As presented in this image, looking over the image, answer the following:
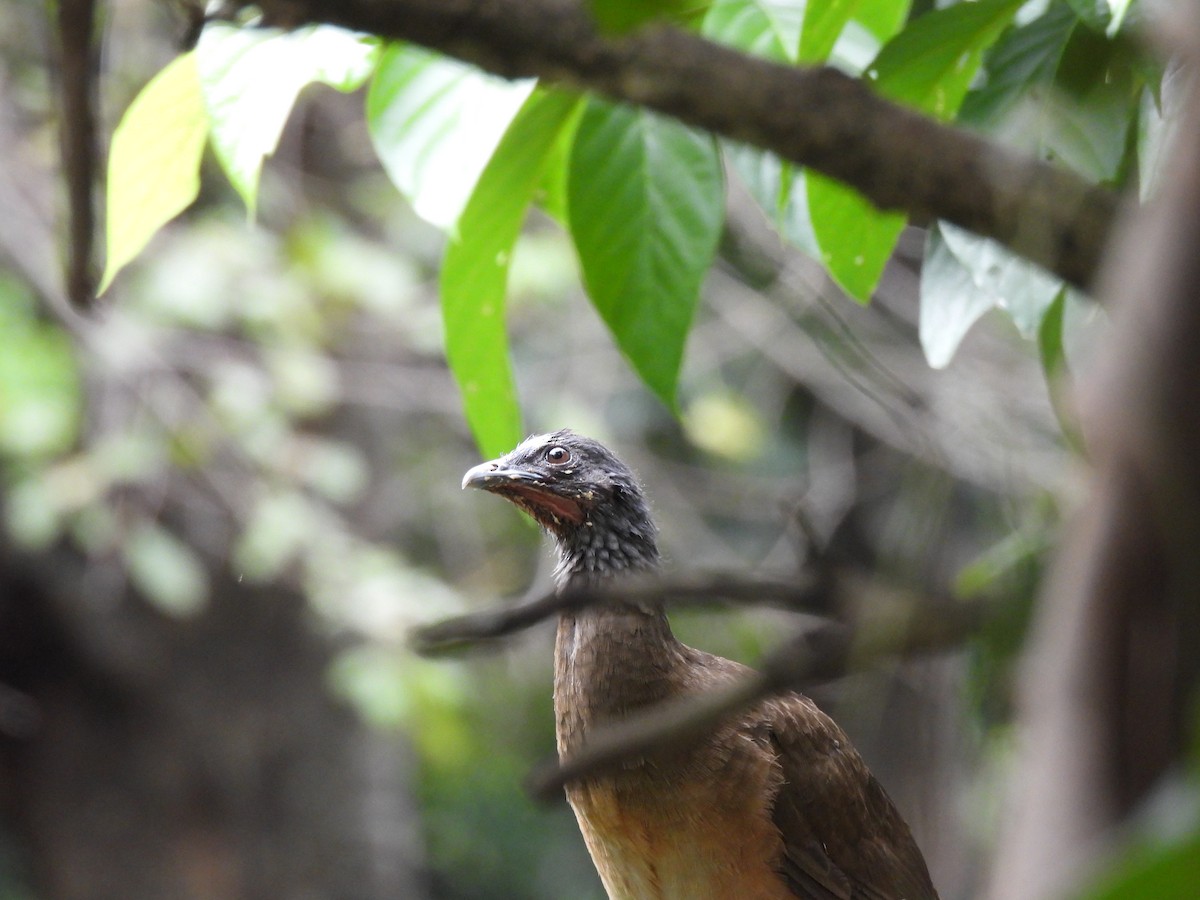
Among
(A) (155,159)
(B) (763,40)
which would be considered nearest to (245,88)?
Answer: (A) (155,159)

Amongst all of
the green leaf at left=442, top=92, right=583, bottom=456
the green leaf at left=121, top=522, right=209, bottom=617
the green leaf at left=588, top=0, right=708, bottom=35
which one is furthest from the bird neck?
the green leaf at left=121, top=522, right=209, bottom=617

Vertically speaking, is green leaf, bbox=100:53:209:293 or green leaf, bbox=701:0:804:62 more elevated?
green leaf, bbox=701:0:804:62

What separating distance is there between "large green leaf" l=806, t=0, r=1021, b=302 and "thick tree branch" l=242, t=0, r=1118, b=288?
42 centimetres

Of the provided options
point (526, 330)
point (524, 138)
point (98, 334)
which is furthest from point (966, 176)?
point (526, 330)

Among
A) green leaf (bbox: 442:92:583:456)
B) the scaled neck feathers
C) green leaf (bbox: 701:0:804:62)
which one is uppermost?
green leaf (bbox: 701:0:804:62)

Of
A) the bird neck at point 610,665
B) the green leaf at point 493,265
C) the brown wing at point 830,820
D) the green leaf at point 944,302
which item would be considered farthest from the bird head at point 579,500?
the green leaf at point 944,302

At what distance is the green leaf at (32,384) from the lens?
5305 mm

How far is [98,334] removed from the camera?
563cm

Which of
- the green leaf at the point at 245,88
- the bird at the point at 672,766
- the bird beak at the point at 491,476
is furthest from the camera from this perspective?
the bird beak at the point at 491,476

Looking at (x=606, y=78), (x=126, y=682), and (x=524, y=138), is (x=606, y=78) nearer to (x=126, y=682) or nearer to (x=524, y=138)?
(x=524, y=138)

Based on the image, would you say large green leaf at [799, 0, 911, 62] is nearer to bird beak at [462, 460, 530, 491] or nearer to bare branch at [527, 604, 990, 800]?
bare branch at [527, 604, 990, 800]

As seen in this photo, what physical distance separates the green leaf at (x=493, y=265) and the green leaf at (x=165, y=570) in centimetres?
412

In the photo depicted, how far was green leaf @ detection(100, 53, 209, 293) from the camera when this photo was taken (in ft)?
4.98

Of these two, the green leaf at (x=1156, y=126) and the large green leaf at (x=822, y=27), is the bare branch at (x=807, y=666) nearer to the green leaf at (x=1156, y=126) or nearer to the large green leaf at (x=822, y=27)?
the green leaf at (x=1156, y=126)
